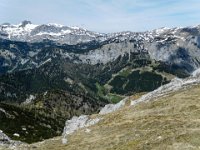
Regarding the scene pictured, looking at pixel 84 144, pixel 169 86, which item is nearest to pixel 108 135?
pixel 84 144

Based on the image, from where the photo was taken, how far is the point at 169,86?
366ft

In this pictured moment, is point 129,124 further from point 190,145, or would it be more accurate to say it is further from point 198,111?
point 190,145

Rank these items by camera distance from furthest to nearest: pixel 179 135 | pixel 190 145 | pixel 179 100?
pixel 179 100 < pixel 179 135 < pixel 190 145

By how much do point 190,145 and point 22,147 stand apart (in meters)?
23.1

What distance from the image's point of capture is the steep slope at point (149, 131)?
51.4 m

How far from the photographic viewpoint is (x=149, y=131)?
188 ft

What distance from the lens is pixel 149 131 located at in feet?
188

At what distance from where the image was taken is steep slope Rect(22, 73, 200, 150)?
169 feet

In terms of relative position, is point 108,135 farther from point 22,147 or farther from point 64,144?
point 22,147

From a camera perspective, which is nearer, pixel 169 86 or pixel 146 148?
pixel 146 148

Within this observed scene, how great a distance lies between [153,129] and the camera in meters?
57.9

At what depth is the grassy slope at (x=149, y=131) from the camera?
5137 centimetres

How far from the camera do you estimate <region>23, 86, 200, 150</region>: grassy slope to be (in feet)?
169

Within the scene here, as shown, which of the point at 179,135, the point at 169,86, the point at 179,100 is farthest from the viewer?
the point at 169,86
